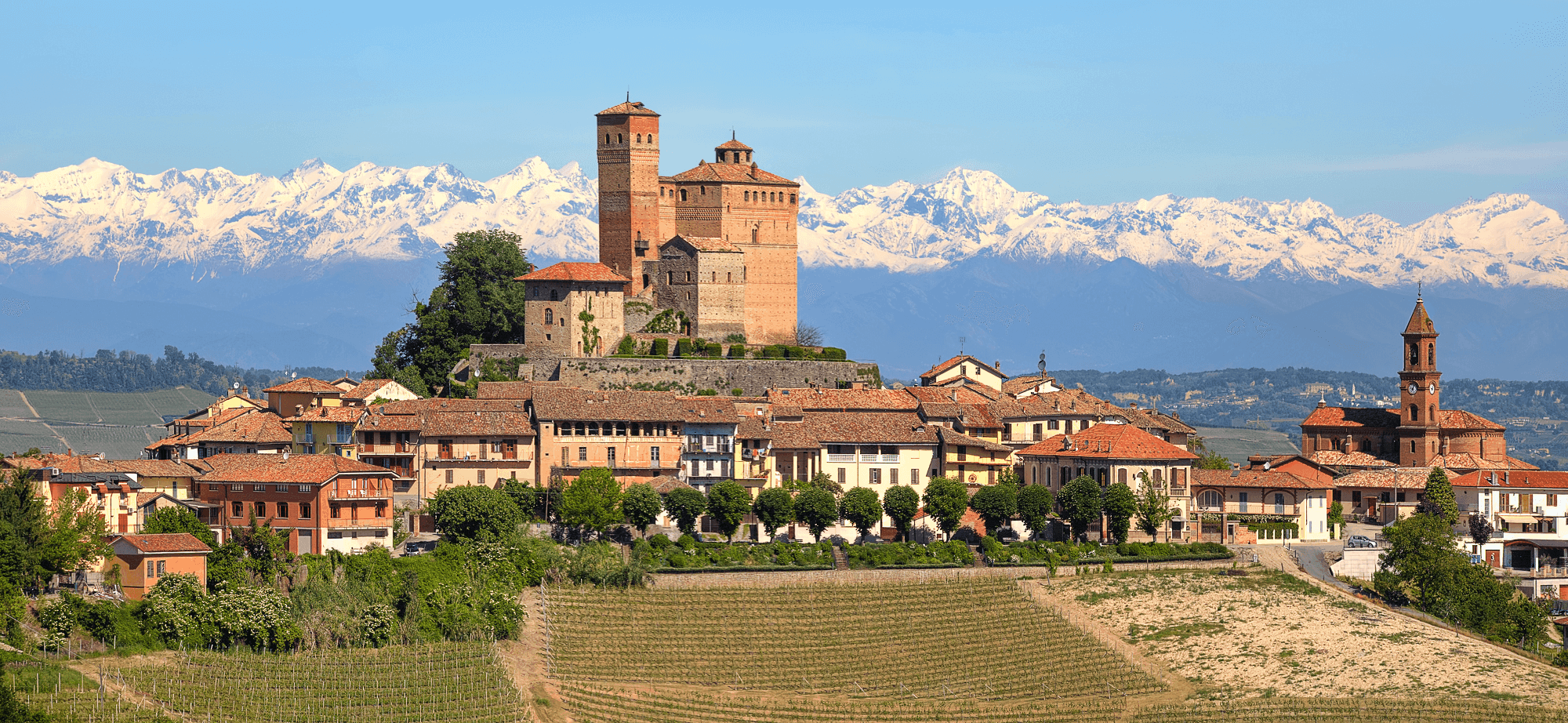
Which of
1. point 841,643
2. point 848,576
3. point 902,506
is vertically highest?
point 902,506

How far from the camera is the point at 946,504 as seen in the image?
3474 inches

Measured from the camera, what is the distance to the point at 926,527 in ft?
297

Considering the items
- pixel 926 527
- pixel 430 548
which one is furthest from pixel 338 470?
pixel 926 527

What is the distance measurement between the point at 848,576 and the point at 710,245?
3084 cm

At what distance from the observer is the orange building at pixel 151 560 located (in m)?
71.4

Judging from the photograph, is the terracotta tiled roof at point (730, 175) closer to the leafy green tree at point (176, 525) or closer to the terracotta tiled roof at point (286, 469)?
the terracotta tiled roof at point (286, 469)

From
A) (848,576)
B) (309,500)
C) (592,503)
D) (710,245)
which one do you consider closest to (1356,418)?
(710,245)

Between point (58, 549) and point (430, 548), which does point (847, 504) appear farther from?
point (58, 549)

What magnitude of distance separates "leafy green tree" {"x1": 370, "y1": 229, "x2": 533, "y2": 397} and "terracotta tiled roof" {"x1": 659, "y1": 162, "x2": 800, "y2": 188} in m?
10.1

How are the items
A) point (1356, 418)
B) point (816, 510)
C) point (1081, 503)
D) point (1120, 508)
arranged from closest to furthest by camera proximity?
1. point (816, 510)
2. point (1081, 503)
3. point (1120, 508)
4. point (1356, 418)

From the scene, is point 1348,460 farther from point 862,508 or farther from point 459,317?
→ point 459,317

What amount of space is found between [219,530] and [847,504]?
2657cm

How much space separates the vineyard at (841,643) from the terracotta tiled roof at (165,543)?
507 inches

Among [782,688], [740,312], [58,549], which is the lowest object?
A: [782,688]
